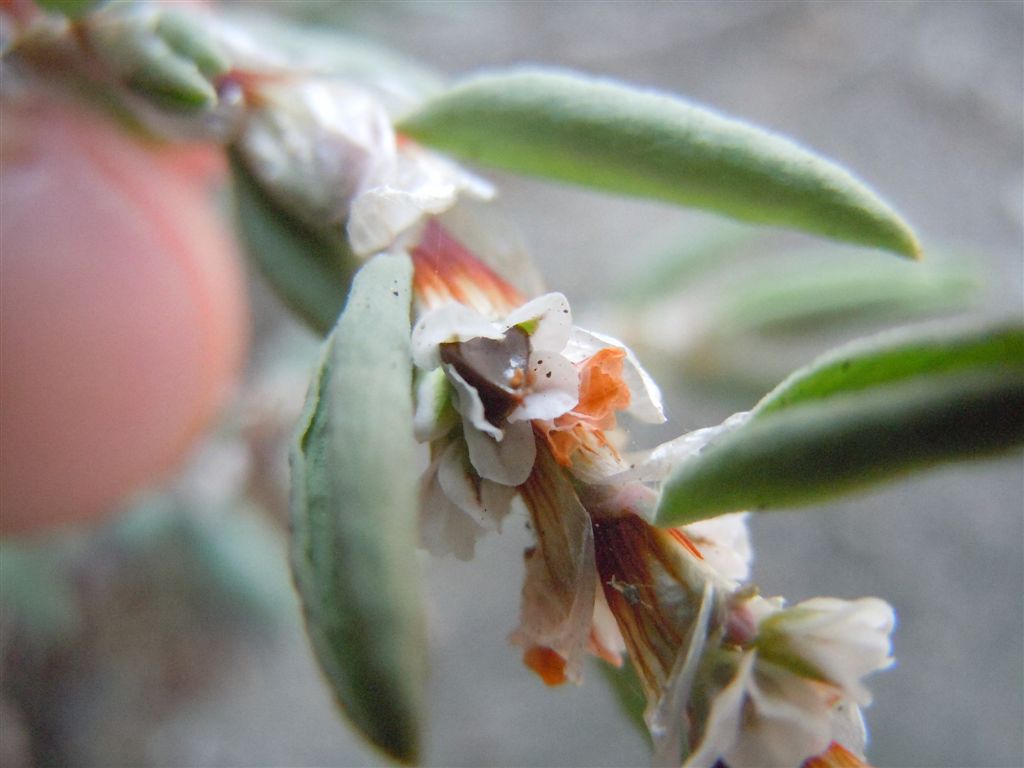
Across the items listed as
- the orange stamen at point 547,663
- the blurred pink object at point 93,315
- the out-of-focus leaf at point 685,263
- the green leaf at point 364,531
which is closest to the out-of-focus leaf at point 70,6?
the blurred pink object at point 93,315

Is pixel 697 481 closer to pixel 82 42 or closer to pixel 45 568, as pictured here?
pixel 82 42

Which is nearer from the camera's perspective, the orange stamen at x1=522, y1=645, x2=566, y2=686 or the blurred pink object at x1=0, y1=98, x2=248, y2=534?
the orange stamen at x1=522, y1=645, x2=566, y2=686

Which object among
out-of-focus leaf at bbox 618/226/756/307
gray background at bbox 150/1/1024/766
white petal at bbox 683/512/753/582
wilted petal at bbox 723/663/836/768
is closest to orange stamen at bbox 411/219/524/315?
white petal at bbox 683/512/753/582

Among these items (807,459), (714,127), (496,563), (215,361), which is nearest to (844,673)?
(807,459)

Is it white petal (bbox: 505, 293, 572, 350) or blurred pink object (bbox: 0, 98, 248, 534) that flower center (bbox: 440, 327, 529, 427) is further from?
blurred pink object (bbox: 0, 98, 248, 534)

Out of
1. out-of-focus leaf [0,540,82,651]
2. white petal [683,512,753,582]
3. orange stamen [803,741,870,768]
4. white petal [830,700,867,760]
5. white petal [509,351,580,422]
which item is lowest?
out-of-focus leaf [0,540,82,651]

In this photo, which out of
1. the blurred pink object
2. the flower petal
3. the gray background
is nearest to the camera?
the flower petal

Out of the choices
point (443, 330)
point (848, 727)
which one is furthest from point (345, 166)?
point (848, 727)
